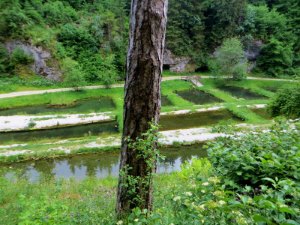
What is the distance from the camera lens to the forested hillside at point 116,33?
33.7 metres

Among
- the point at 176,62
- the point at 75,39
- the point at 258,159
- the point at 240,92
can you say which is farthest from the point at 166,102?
the point at 258,159

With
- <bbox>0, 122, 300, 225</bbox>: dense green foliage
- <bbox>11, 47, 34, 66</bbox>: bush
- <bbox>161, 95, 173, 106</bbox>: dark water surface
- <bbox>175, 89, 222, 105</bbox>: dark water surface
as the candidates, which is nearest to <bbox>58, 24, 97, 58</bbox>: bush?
<bbox>11, 47, 34, 66</bbox>: bush

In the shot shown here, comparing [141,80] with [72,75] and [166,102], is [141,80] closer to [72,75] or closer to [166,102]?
[166,102]

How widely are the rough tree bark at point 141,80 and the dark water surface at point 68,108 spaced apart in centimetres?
2265

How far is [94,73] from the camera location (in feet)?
114

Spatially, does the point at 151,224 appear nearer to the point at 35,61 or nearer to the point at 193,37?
the point at 35,61

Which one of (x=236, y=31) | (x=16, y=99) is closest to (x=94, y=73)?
(x=16, y=99)

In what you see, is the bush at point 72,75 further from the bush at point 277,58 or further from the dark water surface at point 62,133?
the bush at point 277,58

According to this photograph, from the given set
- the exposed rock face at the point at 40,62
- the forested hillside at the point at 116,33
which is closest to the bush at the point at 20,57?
the forested hillside at the point at 116,33

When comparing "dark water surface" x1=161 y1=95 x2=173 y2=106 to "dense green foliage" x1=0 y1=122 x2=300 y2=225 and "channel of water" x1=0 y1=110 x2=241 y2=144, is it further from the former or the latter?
"dense green foliage" x1=0 y1=122 x2=300 y2=225

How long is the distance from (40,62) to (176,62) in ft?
64.6

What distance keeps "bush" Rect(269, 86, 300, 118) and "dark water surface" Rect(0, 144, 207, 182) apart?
283 inches

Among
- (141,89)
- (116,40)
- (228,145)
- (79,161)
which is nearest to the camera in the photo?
(141,89)

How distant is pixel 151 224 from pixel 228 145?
2.18m
